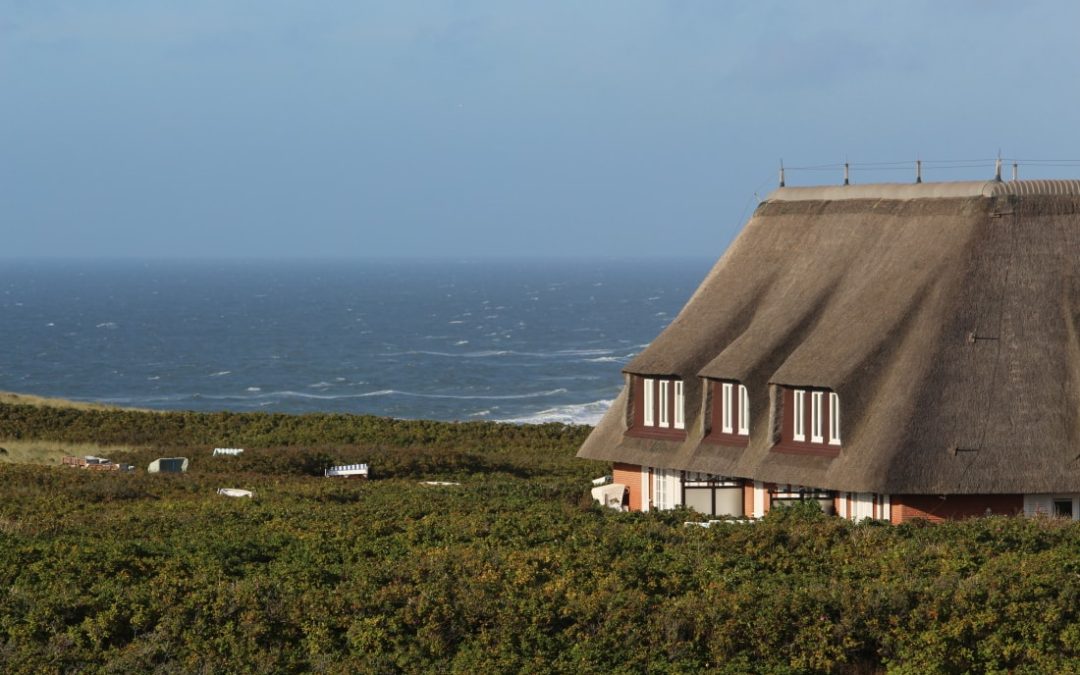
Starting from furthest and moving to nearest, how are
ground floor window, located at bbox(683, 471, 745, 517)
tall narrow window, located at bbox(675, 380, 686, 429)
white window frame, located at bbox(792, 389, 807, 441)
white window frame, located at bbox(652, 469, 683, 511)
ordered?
white window frame, located at bbox(652, 469, 683, 511) < tall narrow window, located at bbox(675, 380, 686, 429) < ground floor window, located at bbox(683, 471, 745, 517) < white window frame, located at bbox(792, 389, 807, 441)

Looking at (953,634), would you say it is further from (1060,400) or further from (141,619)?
(1060,400)

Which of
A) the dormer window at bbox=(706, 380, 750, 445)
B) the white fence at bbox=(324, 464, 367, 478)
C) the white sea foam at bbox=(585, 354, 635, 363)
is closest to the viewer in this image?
the dormer window at bbox=(706, 380, 750, 445)

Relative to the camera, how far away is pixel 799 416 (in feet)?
92.9

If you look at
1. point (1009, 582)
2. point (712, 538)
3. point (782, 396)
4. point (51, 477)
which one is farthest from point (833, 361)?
point (51, 477)

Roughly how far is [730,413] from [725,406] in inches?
6.3

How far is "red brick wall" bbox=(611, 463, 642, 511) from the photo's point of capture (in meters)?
32.1

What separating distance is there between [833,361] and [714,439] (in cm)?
270

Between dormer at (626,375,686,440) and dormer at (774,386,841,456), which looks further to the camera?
dormer at (626,375,686,440)

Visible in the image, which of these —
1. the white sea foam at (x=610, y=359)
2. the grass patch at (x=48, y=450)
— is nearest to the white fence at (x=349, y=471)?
the grass patch at (x=48, y=450)

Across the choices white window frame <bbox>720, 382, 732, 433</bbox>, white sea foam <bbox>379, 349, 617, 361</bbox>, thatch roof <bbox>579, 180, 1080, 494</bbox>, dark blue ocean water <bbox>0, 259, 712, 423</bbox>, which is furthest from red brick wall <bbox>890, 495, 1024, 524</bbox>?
white sea foam <bbox>379, 349, 617, 361</bbox>

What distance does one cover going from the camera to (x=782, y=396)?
93.6 ft

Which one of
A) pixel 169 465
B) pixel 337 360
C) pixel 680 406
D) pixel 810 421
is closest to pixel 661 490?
pixel 680 406

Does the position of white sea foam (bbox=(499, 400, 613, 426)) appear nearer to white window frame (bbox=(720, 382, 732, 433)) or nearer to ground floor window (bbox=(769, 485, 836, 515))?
white window frame (bbox=(720, 382, 732, 433))

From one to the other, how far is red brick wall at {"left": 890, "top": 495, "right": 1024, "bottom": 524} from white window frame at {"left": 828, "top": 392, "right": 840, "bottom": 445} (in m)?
1.37
